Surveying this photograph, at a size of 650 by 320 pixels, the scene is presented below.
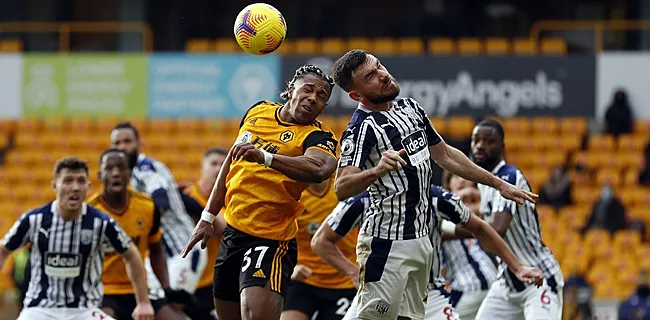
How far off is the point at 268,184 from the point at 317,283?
2072mm

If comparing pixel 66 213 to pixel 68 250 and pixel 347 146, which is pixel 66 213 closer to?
pixel 68 250

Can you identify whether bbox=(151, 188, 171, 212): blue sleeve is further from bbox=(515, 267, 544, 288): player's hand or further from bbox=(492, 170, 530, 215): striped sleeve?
bbox=(515, 267, 544, 288): player's hand

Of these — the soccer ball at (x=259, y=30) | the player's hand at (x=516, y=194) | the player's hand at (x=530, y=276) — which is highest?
the soccer ball at (x=259, y=30)

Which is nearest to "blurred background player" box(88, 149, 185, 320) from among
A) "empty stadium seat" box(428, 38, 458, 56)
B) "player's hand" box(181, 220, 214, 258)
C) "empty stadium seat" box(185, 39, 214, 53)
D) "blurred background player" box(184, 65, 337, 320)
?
"blurred background player" box(184, 65, 337, 320)

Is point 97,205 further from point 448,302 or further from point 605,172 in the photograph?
point 605,172

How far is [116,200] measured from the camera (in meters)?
10.2

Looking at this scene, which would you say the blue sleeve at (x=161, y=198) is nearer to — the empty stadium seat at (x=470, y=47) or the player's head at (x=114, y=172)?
the player's head at (x=114, y=172)

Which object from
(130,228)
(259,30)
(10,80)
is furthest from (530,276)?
(10,80)

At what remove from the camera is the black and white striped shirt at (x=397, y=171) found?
286 inches

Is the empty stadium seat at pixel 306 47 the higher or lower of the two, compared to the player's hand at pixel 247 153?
higher

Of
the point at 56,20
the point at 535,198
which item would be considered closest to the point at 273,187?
the point at 535,198

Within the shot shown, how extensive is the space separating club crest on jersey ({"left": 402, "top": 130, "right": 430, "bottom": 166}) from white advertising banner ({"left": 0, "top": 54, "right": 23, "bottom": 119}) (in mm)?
18399

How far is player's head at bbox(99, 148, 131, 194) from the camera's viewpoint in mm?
10055

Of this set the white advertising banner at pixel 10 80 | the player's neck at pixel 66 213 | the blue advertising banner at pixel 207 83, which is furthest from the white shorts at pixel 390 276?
the white advertising banner at pixel 10 80
